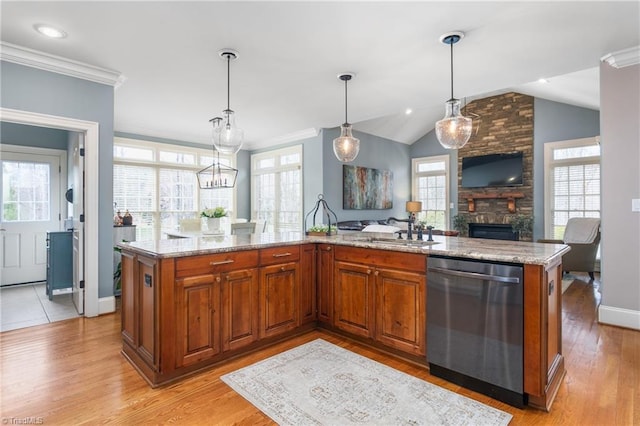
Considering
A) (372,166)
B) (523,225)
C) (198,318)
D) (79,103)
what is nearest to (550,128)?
(523,225)

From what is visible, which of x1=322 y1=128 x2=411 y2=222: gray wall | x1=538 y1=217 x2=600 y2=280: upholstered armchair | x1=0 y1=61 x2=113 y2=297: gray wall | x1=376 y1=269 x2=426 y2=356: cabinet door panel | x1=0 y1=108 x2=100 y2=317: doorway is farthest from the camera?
x1=322 y1=128 x2=411 y2=222: gray wall

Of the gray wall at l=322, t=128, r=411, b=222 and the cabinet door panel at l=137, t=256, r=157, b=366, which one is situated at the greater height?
the gray wall at l=322, t=128, r=411, b=222

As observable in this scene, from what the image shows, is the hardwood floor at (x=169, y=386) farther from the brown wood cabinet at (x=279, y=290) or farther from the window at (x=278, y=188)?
the window at (x=278, y=188)

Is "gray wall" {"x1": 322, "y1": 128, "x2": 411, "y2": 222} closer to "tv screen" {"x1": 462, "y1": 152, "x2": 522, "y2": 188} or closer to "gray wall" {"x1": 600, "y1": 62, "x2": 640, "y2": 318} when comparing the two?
"tv screen" {"x1": 462, "y1": 152, "x2": 522, "y2": 188}

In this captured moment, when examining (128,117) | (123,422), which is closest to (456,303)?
(123,422)

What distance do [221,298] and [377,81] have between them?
3.05m

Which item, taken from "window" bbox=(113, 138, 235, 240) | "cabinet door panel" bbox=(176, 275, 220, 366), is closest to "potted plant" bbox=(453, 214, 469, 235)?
"window" bbox=(113, 138, 235, 240)

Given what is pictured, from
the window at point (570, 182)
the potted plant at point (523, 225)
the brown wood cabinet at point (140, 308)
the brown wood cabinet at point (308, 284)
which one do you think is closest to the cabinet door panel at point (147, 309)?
the brown wood cabinet at point (140, 308)

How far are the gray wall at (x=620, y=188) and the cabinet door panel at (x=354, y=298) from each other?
261cm

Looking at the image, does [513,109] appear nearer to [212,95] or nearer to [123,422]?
[212,95]

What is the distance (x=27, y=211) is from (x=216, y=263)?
15.3 feet

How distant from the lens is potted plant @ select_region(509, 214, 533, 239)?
23.1 ft

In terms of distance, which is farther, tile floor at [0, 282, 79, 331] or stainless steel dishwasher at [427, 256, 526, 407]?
tile floor at [0, 282, 79, 331]

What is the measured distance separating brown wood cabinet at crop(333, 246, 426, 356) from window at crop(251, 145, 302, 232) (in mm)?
4135
